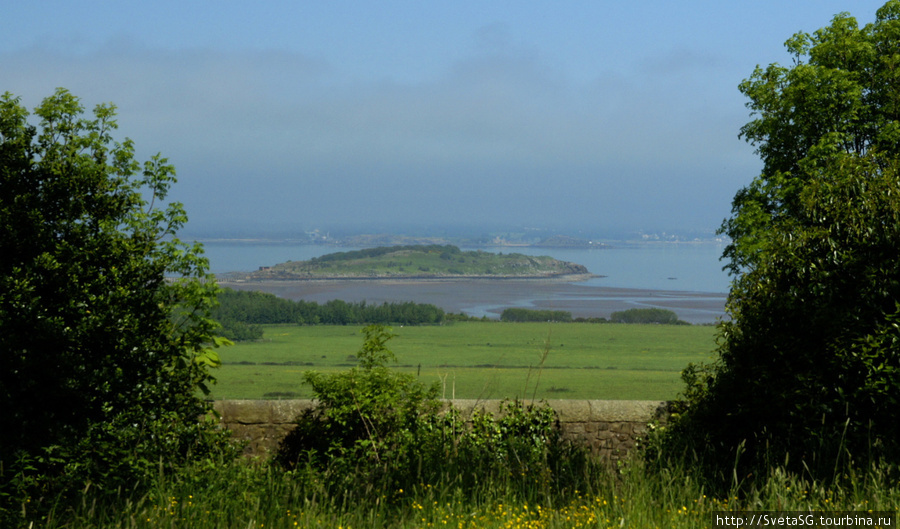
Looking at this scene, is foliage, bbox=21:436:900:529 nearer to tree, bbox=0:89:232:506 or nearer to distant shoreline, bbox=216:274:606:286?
tree, bbox=0:89:232:506

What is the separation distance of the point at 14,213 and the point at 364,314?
27903 mm

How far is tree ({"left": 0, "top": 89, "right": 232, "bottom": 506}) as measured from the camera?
5.71 metres

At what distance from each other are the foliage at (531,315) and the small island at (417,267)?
90.6 ft

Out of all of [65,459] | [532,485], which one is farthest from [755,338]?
[65,459]

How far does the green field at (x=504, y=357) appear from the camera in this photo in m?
14.9

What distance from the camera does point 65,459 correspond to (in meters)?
5.80

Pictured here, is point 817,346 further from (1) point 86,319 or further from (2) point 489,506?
(1) point 86,319

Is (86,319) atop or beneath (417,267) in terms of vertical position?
beneath

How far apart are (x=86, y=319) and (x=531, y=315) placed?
38.3m

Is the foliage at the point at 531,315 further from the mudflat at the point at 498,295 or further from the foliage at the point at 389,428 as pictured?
the foliage at the point at 389,428

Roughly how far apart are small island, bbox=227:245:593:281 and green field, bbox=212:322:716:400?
33.2 m

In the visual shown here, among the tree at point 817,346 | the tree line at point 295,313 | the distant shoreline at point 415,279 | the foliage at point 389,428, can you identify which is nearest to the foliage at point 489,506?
the tree at point 817,346

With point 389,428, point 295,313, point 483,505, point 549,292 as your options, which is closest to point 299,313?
point 295,313

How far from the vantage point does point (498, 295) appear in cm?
5972
